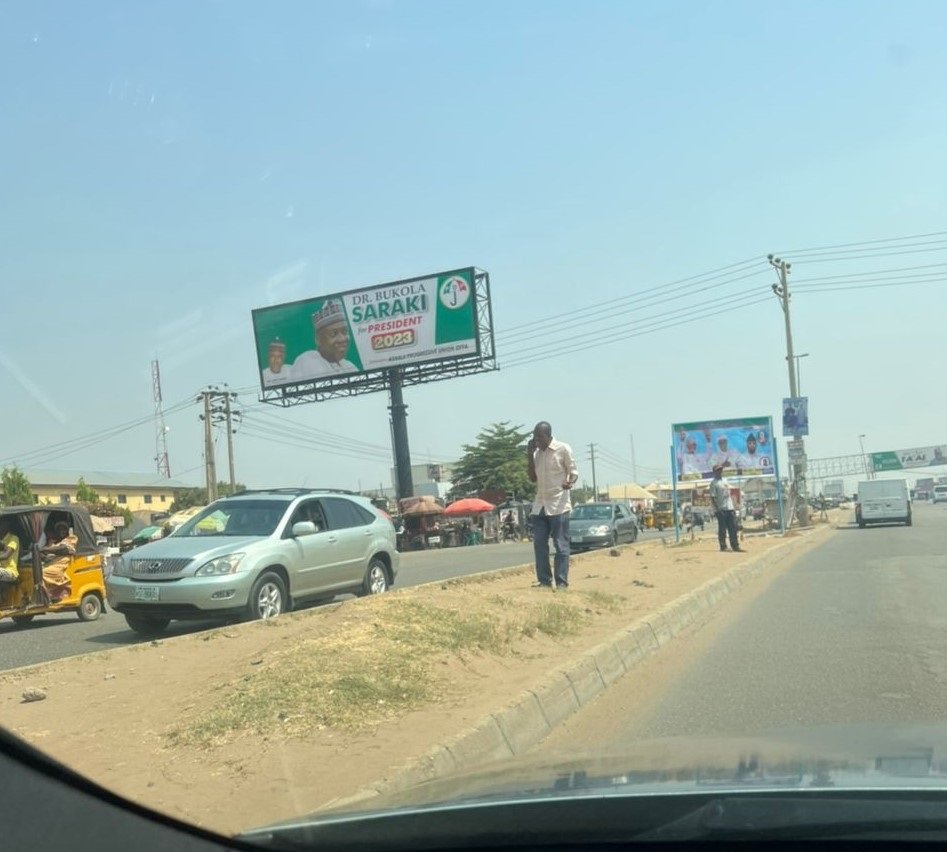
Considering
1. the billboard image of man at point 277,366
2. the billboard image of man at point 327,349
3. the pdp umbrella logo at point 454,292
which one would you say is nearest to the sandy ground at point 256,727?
the pdp umbrella logo at point 454,292

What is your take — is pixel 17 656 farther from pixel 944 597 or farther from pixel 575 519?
pixel 575 519

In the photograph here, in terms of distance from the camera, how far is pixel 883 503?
37.9m

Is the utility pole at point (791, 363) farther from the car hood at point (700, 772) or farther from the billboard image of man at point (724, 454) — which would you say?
the car hood at point (700, 772)

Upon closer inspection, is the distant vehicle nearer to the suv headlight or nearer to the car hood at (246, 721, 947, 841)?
the suv headlight

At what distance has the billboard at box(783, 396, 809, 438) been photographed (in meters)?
35.2

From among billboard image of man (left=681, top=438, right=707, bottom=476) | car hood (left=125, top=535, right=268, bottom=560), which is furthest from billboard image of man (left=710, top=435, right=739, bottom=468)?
car hood (left=125, top=535, right=268, bottom=560)

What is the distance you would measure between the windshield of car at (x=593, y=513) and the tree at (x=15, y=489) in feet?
86.4

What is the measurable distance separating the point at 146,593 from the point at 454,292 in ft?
113

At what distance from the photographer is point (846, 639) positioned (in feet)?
31.2

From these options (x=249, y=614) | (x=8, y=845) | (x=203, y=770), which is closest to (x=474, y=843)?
(x=8, y=845)

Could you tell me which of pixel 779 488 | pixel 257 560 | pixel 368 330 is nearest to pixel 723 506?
pixel 779 488

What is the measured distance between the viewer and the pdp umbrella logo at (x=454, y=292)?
145 feet

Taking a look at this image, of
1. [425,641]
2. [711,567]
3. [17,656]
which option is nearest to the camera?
[425,641]

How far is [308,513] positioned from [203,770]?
Result: 764 centimetres
